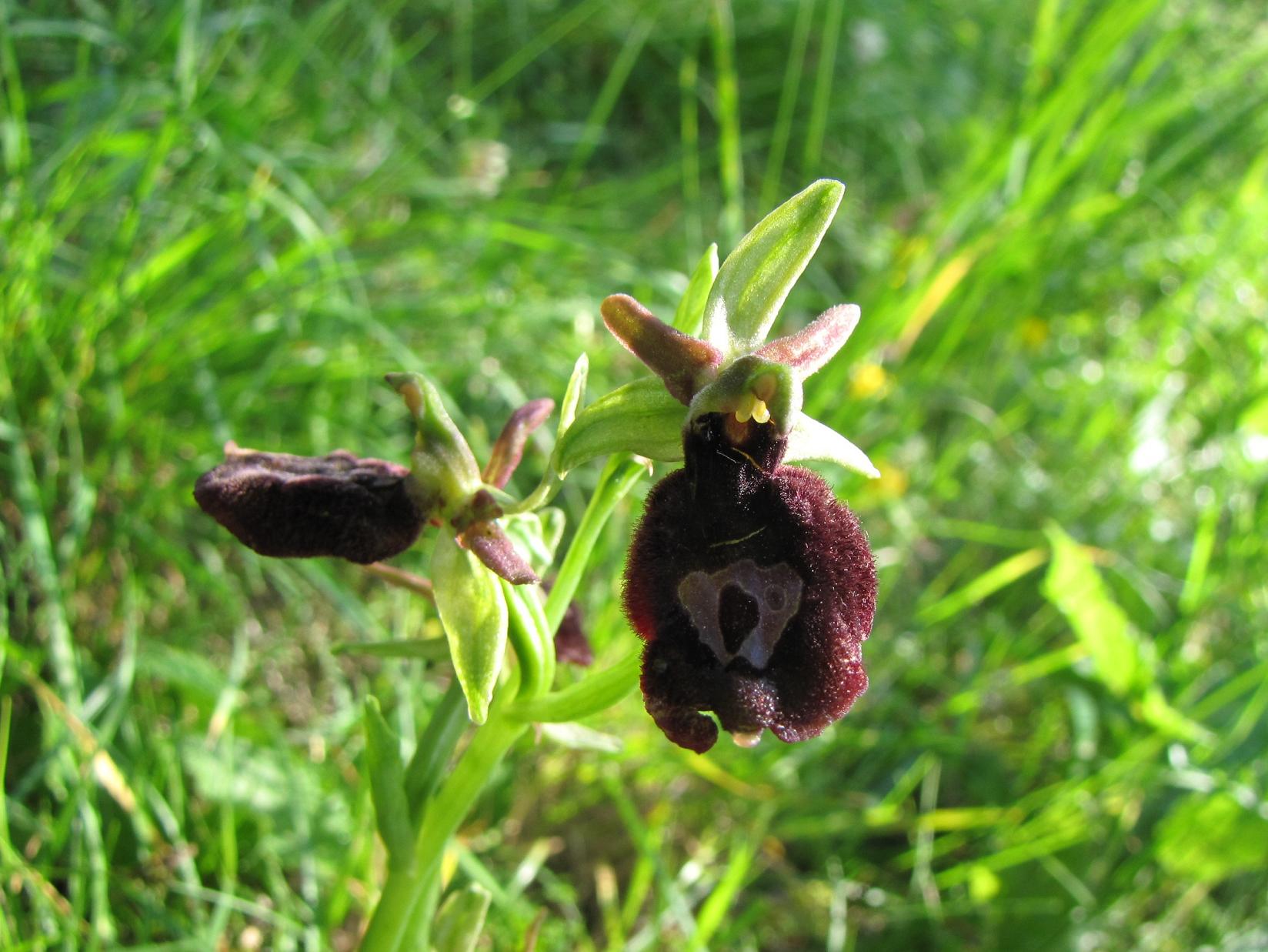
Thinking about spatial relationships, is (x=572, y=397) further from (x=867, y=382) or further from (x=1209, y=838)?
(x=1209, y=838)

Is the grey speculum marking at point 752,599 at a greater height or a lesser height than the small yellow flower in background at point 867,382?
greater

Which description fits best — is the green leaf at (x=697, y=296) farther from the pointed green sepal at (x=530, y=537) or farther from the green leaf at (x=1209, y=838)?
the green leaf at (x=1209, y=838)

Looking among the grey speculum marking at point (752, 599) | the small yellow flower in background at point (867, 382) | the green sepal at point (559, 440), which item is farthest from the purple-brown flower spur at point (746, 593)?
the small yellow flower in background at point (867, 382)

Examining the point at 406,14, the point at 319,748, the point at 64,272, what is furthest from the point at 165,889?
the point at 406,14

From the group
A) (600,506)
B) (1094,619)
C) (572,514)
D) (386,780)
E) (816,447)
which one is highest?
(816,447)

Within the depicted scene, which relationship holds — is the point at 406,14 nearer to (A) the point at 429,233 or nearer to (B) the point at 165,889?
(A) the point at 429,233

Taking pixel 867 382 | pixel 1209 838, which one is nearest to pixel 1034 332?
pixel 867 382

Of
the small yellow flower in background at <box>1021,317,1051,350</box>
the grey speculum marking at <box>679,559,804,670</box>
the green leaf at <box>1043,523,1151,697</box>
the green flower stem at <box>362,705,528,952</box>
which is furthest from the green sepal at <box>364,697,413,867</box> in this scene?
the small yellow flower in background at <box>1021,317,1051,350</box>
